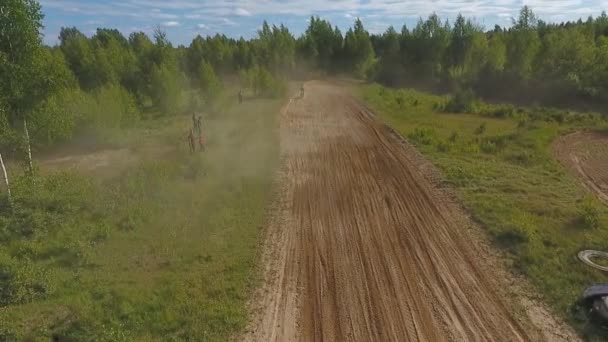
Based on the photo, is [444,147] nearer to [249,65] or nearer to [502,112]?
[502,112]

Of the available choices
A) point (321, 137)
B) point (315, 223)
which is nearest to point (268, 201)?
point (315, 223)

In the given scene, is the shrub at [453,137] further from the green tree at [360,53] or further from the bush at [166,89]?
the green tree at [360,53]

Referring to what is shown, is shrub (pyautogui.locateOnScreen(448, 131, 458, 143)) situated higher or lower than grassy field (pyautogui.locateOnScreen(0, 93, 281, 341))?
higher

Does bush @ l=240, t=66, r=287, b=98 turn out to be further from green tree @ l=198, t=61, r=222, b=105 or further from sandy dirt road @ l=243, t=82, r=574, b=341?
sandy dirt road @ l=243, t=82, r=574, b=341

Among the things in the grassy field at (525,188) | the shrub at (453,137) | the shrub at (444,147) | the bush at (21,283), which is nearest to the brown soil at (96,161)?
the bush at (21,283)

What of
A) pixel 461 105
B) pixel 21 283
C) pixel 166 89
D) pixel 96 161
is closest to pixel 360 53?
pixel 461 105

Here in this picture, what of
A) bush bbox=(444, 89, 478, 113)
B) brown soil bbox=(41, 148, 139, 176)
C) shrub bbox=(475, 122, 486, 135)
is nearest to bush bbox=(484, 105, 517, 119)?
bush bbox=(444, 89, 478, 113)
